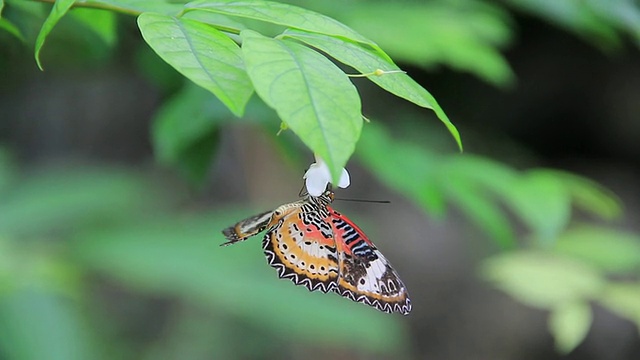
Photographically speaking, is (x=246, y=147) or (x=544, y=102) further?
(x=544, y=102)

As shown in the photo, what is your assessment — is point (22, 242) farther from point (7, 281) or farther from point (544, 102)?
point (544, 102)

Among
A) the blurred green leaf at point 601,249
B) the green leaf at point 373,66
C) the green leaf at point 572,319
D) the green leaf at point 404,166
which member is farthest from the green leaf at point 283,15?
the blurred green leaf at point 601,249

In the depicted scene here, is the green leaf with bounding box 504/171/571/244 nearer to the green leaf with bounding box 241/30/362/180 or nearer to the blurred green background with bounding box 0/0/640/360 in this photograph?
the blurred green background with bounding box 0/0/640/360

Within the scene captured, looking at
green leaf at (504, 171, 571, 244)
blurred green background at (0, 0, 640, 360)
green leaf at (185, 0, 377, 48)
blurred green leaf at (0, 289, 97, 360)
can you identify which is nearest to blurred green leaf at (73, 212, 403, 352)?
blurred green background at (0, 0, 640, 360)

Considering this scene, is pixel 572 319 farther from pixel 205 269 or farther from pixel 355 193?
pixel 355 193

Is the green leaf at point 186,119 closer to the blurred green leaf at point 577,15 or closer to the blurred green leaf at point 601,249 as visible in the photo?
the blurred green leaf at point 577,15

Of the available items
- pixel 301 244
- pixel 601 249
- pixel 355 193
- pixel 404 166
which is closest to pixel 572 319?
pixel 601 249

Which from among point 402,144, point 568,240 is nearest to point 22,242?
point 402,144
